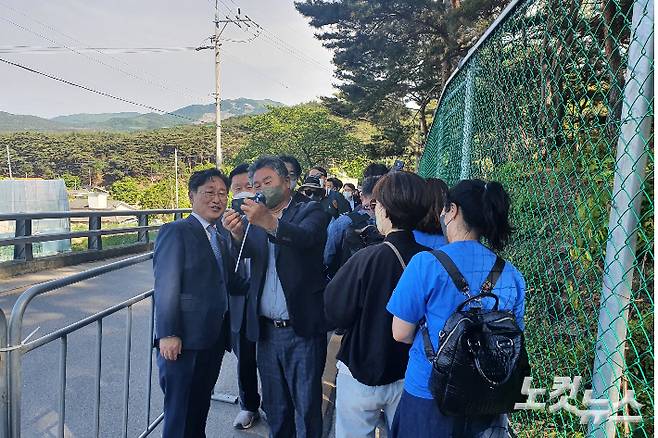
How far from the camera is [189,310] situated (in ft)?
8.08

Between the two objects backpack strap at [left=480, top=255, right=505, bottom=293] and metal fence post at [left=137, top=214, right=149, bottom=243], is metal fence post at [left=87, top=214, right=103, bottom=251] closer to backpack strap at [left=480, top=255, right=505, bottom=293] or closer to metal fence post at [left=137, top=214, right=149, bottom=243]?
metal fence post at [left=137, top=214, right=149, bottom=243]

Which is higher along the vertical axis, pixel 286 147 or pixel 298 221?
pixel 286 147

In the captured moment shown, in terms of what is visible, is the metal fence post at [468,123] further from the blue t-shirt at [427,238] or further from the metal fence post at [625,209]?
the metal fence post at [625,209]

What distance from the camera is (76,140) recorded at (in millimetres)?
70375

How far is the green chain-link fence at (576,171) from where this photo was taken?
1.30m

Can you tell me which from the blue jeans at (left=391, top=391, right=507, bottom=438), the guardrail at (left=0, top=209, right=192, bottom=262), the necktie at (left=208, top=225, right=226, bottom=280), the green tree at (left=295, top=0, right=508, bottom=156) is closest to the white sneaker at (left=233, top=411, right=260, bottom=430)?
the necktie at (left=208, top=225, right=226, bottom=280)

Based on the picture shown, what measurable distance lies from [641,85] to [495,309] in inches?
31.1

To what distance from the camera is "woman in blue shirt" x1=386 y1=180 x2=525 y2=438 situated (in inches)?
65.7

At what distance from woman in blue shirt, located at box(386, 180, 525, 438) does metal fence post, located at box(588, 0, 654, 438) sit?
391 millimetres

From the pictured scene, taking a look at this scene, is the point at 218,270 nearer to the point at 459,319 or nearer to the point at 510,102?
the point at 459,319

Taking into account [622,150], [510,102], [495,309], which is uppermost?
[510,102]

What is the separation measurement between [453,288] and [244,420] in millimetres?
2171

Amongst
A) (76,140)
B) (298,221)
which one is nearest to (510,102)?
(298,221)

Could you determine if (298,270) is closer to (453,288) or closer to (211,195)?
(211,195)
